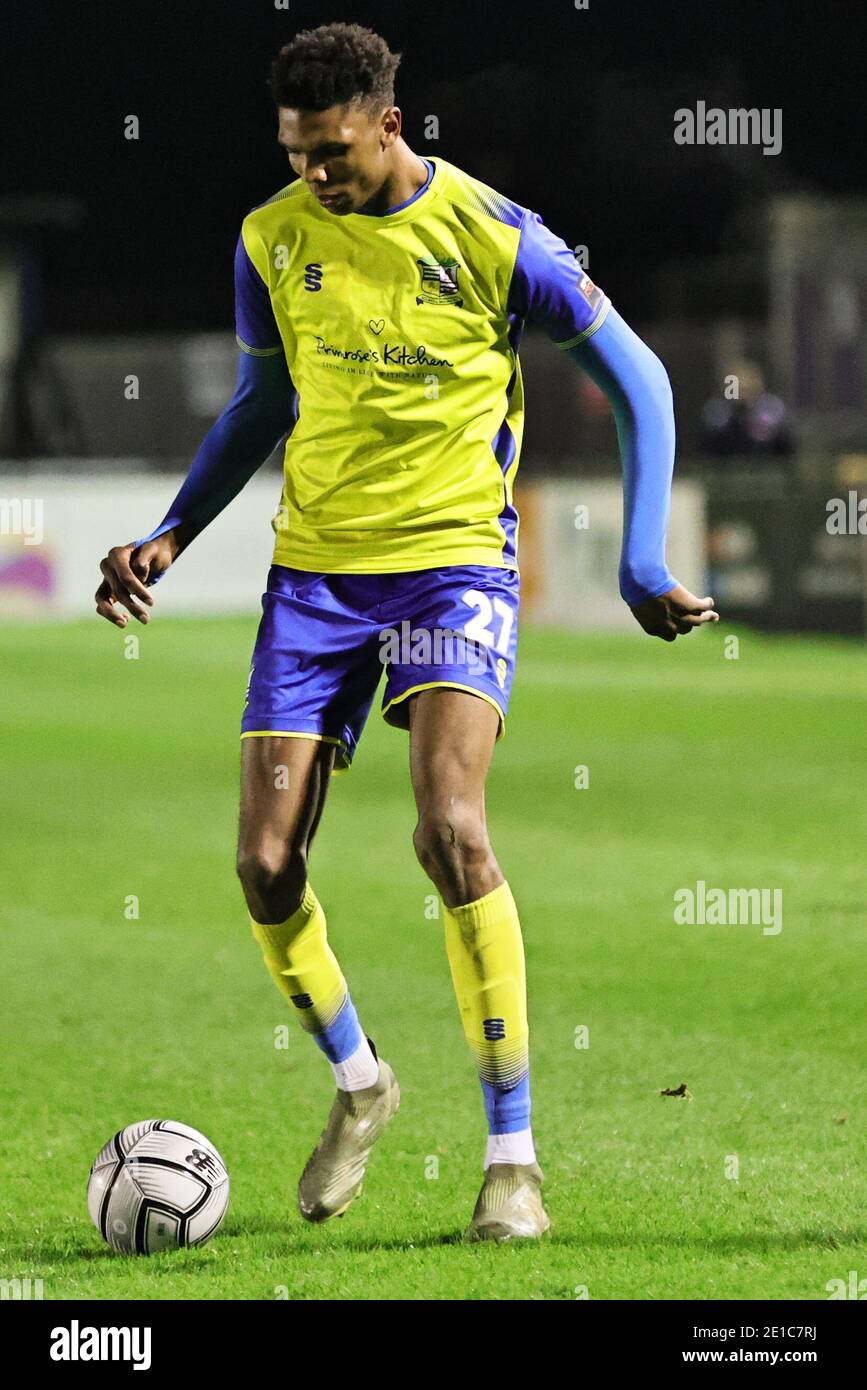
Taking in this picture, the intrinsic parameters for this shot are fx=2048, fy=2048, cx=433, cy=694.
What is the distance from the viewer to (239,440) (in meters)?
4.51

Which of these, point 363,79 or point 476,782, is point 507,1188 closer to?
point 476,782

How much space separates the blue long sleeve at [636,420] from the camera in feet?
13.9

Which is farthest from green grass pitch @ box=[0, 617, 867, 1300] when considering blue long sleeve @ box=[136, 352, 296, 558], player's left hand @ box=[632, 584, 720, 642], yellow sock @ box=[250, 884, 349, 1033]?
blue long sleeve @ box=[136, 352, 296, 558]

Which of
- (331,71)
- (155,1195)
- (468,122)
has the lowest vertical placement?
(155,1195)

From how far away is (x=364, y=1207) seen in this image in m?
4.29

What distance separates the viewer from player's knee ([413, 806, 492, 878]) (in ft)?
13.0

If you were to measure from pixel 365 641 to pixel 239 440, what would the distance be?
0.60 metres

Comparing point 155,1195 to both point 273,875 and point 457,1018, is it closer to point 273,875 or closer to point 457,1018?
point 273,875

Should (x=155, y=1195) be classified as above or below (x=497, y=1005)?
below

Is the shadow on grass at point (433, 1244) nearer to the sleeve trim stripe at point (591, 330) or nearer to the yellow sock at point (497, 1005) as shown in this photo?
the yellow sock at point (497, 1005)

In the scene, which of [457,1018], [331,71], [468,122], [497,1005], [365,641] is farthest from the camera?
[468,122]

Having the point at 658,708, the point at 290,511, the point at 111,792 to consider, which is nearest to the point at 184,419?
the point at 658,708

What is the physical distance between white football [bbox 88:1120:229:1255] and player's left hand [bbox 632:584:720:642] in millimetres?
1405

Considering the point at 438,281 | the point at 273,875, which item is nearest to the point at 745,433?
the point at 438,281
